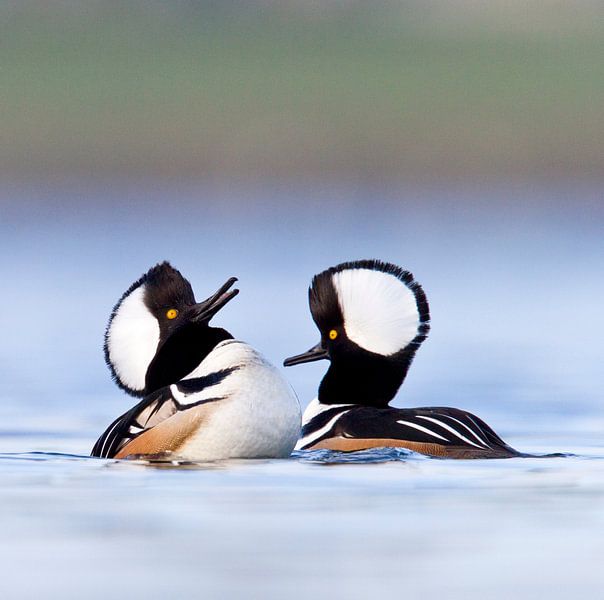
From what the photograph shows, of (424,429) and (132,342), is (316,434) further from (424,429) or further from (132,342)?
(132,342)

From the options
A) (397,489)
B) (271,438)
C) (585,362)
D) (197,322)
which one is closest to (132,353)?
(197,322)

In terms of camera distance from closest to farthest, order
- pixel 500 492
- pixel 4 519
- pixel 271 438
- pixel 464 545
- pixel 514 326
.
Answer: pixel 464 545 → pixel 4 519 → pixel 500 492 → pixel 271 438 → pixel 514 326

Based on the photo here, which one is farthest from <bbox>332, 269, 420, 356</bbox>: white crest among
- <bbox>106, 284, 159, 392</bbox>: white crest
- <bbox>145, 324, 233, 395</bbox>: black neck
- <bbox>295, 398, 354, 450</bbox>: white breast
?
<bbox>106, 284, 159, 392</bbox>: white crest

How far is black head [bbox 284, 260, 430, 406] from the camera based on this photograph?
10.4m

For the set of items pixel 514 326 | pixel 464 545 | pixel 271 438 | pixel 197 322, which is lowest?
A: pixel 464 545

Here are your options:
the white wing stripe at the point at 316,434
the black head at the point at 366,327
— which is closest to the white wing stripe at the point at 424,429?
the white wing stripe at the point at 316,434

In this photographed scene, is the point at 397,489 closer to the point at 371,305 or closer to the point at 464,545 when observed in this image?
the point at 464,545

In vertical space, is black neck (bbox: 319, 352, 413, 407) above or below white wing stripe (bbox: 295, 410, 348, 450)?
above

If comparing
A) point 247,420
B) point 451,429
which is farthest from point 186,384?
point 451,429

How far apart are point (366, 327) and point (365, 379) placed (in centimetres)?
38

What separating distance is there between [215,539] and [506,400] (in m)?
6.46

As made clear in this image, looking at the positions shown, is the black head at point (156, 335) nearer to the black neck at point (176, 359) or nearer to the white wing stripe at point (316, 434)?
the black neck at point (176, 359)

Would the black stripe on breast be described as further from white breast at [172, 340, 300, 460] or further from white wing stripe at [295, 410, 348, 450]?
white wing stripe at [295, 410, 348, 450]

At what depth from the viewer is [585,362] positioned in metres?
15.7
